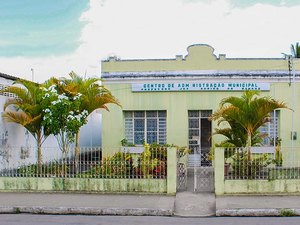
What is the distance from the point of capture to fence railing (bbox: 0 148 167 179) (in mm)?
11508

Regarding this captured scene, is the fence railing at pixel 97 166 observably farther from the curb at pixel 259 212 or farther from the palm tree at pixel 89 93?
the curb at pixel 259 212

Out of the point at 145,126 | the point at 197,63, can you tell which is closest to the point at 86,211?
the point at 145,126

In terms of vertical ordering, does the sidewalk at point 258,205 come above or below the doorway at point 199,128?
below

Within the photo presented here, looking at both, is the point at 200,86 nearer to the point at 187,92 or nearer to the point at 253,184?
the point at 187,92

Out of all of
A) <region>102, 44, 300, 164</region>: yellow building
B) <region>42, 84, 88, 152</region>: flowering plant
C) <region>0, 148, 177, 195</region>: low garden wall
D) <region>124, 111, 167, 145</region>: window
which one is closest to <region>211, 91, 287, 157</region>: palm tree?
<region>0, 148, 177, 195</region>: low garden wall

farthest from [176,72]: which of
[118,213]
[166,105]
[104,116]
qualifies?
[118,213]

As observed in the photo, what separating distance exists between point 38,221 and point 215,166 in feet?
15.6

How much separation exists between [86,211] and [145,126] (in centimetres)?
837

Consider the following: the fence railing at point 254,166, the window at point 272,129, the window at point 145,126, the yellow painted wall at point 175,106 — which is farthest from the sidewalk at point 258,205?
the window at point 145,126

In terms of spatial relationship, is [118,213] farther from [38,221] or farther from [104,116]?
[104,116]

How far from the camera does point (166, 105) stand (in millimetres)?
17516

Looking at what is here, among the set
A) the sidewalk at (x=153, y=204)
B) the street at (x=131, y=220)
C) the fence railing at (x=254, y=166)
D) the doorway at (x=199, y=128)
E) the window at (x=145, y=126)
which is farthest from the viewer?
the window at (x=145, y=126)

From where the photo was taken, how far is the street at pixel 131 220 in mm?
8781

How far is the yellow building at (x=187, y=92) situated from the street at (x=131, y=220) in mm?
8074
